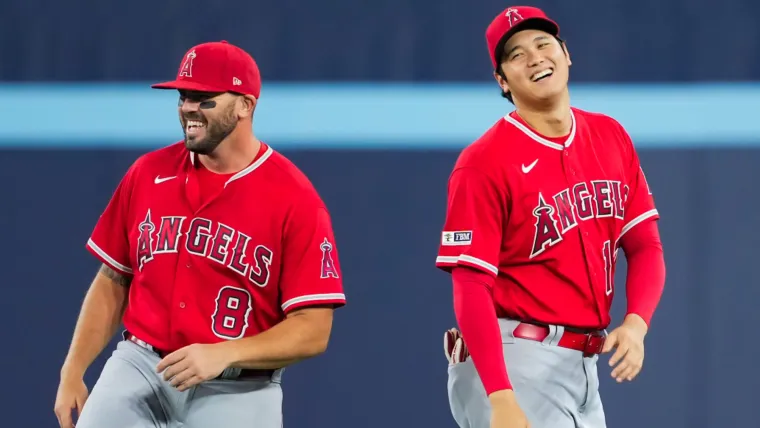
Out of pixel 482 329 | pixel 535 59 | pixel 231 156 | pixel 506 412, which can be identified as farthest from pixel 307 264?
pixel 535 59

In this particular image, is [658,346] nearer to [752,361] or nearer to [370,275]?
[752,361]

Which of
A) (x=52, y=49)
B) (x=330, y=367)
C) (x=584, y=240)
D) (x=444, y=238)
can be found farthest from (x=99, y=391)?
(x=52, y=49)

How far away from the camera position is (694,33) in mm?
3559

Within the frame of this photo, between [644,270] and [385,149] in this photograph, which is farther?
[385,149]

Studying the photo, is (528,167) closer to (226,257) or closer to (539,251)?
(539,251)

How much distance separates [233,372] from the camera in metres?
2.29

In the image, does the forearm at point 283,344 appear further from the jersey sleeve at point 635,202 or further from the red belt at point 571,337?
the jersey sleeve at point 635,202

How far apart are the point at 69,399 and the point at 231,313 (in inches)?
15.6

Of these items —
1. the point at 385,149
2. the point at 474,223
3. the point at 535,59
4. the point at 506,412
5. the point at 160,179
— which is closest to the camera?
the point at 506,412

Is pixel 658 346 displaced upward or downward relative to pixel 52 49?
downward

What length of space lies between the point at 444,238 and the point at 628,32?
1630mm

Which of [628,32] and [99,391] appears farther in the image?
[628,32]

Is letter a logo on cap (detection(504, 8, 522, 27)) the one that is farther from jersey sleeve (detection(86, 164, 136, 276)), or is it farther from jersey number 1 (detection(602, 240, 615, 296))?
jersey sleeve (detection(86, 164, 136, 276))

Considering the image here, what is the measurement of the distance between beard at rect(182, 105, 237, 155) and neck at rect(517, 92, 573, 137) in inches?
25.5
